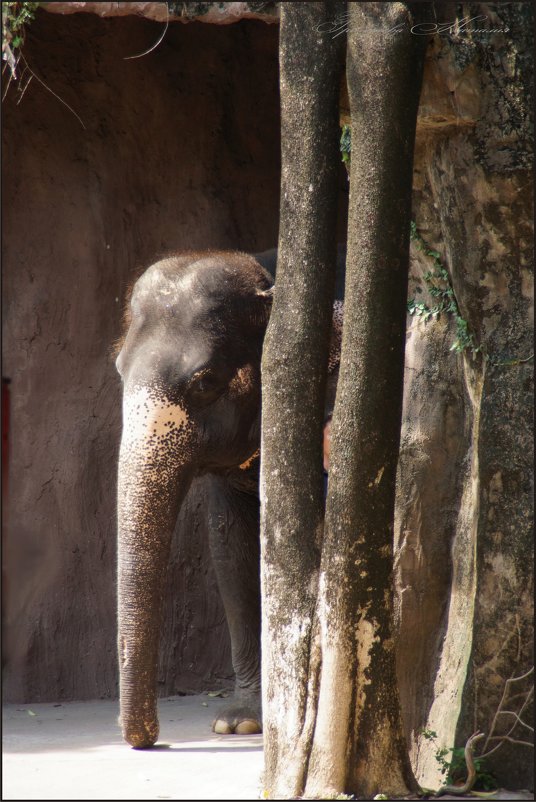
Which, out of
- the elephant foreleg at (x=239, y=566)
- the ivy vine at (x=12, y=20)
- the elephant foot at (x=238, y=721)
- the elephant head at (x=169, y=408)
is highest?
the ivy vine at (x=12, y=20)

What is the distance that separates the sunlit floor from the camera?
3928 mm

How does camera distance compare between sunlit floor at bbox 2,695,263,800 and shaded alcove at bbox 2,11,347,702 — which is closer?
sunlit floor at bbox 2,695,263,800

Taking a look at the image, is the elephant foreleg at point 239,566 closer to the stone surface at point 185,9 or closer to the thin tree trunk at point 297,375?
the thin tree trunk at point 297,375

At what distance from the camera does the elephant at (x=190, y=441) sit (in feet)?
15.4

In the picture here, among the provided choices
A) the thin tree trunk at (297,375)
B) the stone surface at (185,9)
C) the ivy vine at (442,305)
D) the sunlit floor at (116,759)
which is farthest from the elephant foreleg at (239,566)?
the stone surface at (185,9)

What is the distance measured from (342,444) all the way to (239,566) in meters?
2.44

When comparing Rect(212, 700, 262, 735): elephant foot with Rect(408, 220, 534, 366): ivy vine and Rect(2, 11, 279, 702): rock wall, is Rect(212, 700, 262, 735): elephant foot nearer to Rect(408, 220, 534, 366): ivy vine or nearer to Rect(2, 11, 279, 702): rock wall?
Rect(2, 11, 279, 702): rock wall

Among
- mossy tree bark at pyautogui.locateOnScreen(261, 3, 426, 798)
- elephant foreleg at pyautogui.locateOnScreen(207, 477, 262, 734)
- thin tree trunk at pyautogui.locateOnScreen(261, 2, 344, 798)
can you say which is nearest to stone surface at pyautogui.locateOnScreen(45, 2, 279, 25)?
thin tree trunk at pyautogui.locateOnScreen(261, 2, 344, 798)

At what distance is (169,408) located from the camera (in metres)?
5.00

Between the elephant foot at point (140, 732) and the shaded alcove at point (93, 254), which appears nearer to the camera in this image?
the elephant foot at point (140, 732)

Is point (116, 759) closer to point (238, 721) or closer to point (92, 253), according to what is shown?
point (238, 721)

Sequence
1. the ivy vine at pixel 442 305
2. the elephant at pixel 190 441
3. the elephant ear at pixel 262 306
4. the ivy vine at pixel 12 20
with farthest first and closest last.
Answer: the elephant ear at pixel 262 306 → the ivy vine at pixel 12 20 → the elephant at pixel 190 441 → the ivy vine at pixel 442 305

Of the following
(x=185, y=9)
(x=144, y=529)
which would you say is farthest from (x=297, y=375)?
(x=185, y=9)

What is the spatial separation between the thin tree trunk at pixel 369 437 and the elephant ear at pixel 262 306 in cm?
189
